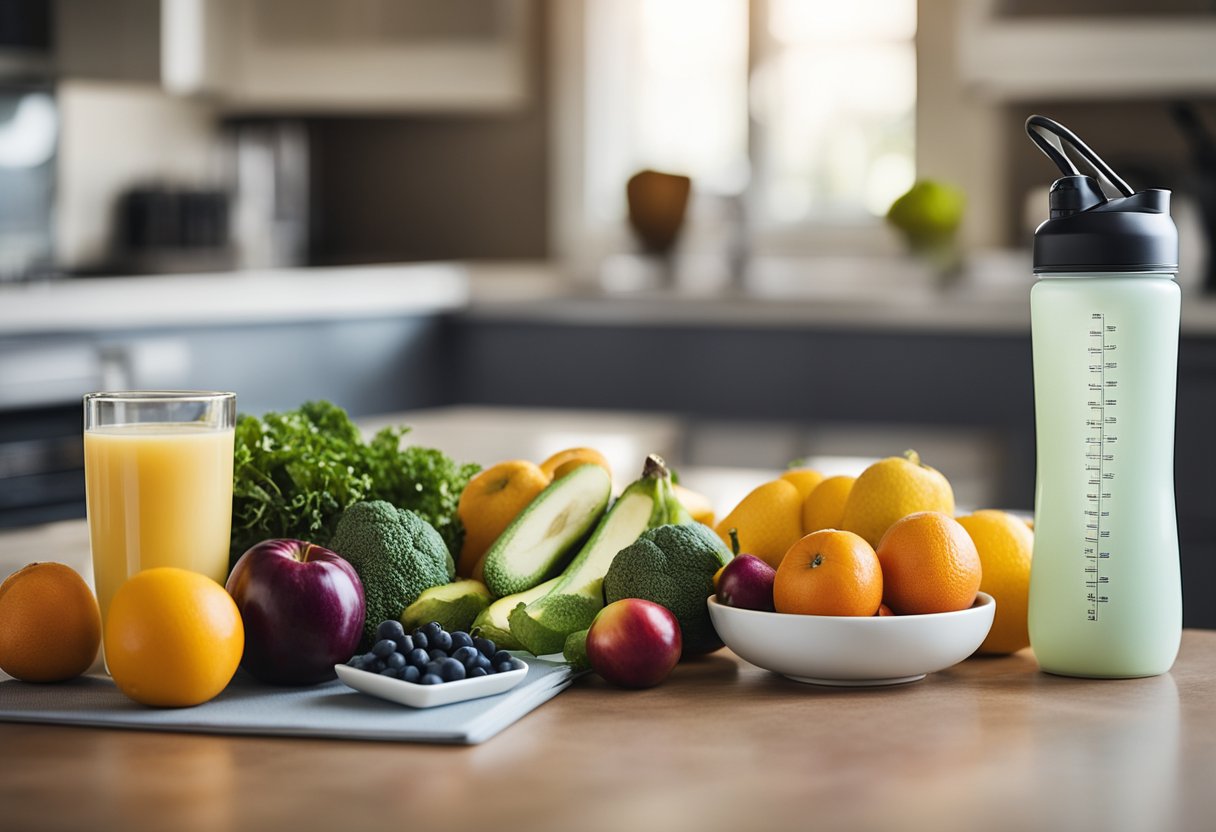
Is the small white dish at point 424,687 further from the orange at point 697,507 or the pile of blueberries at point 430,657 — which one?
the orange at point 697,507

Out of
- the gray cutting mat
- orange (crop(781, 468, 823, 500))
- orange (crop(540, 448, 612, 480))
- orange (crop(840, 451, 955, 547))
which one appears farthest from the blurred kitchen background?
the gray cutting mat

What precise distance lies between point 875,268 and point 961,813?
3768mm

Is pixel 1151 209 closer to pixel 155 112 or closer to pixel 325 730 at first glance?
pixel 325 730

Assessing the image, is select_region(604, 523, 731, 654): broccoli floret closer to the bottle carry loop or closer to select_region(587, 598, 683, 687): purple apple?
select_region(587, 598, 683, 687): purple apple

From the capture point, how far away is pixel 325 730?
0.82 m

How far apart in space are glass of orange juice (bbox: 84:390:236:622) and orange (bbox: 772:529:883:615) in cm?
36

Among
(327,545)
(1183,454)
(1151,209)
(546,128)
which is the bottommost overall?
(1183,454)

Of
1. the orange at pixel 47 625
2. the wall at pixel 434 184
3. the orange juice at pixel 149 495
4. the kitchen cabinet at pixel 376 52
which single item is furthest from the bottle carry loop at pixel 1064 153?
the wall at pixel 434 184

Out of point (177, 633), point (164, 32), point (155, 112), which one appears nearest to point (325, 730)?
point (177, 633)

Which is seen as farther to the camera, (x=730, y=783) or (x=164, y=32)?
(x=164, y=32)

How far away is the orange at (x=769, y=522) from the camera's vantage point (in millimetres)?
1086

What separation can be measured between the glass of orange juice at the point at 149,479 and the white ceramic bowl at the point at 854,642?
32cm

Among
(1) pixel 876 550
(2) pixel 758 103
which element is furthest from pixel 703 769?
(2) pixel 758 103

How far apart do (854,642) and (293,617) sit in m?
0.33
